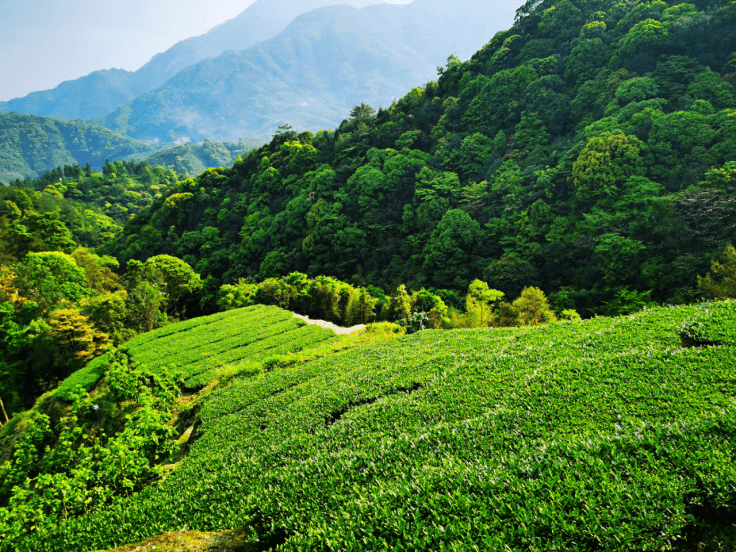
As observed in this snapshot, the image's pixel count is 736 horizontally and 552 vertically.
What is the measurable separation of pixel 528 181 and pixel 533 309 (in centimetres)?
2008

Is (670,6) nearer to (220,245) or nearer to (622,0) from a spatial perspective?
(622,0)

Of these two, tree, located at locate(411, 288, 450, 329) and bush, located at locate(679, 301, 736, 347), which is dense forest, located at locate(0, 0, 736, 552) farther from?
tree, located at locate(411, 288, 450, 329)

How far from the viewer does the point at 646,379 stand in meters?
6.22

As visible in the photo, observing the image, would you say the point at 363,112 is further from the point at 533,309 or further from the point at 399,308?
the point at 533,309

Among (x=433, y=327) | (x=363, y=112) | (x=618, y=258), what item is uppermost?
(x=363, y=112)

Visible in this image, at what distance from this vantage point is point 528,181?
36.0 m

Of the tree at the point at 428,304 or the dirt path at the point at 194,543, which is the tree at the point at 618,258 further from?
the dirt path at the point at 194,543

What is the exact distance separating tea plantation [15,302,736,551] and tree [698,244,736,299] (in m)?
12.9

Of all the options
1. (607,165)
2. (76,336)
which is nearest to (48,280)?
(76,336)

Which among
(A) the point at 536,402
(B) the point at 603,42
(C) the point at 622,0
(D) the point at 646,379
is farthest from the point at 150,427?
(C) the point at 622,0

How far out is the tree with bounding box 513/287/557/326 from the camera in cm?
2097

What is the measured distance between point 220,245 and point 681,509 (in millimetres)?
58137

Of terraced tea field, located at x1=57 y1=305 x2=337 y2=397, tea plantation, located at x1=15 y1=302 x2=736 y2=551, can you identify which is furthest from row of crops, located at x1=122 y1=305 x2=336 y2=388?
tea plantation, located at x1=15 y1=302 x2=736 y2=551

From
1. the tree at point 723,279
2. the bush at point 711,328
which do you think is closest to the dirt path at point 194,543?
the bush at point 711,328
